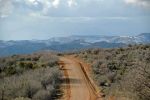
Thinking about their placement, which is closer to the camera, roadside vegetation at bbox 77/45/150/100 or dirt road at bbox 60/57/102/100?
roadside vegetation at bbox 77/45/150/100

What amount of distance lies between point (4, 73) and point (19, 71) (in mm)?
1980

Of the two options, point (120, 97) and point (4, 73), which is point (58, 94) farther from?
point (4, 73)

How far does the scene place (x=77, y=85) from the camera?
114ft

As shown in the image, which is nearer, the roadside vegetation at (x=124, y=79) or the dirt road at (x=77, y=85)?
the roadside vegetation at (x=124, y=79)

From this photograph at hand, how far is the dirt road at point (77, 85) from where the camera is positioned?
96.7ft

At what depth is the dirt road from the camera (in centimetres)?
2947

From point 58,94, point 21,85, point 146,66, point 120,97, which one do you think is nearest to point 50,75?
point 58,94

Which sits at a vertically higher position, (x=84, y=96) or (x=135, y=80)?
(x=135, y=80)

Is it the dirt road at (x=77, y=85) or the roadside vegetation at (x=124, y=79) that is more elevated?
the roadside vegetation at (x=124, y=79)

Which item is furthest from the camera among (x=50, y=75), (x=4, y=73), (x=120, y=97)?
(x=4, y=73)

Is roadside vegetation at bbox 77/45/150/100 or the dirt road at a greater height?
roadside vegetation at bbox 77/45/150/100

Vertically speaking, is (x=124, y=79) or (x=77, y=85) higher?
(x=124, y=79)

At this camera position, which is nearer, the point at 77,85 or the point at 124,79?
the point at 124,79

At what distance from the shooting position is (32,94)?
27.5 meters
